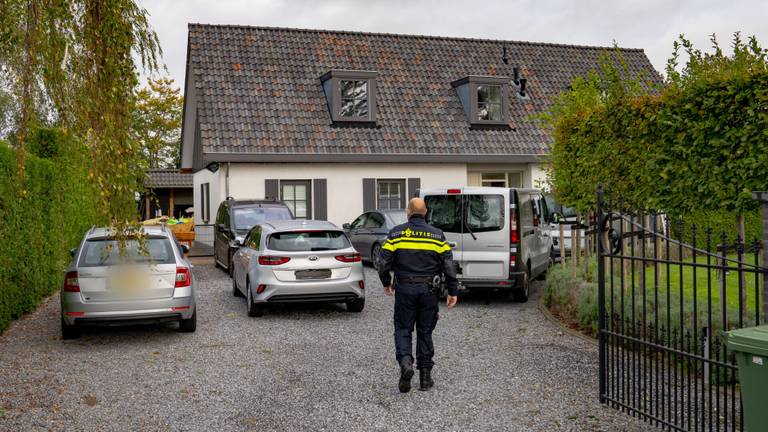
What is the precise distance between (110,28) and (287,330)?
5.69 meters

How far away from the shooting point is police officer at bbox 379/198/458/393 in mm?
7570

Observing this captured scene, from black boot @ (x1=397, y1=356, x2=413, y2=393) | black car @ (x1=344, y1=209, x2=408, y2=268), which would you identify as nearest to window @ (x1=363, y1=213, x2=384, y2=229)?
black car @ (x1=344, y1=209, x2=408, y2=268)

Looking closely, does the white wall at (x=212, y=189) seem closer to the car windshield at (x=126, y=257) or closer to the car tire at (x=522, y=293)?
the car tire at (x=522, y=293)

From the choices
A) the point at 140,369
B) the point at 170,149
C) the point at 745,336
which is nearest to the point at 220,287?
the point at 140,369

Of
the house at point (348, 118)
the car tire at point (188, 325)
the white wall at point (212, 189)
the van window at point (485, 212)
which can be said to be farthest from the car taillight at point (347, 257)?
the white wall at point (212, 189)

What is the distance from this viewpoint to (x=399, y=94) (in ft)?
82.0

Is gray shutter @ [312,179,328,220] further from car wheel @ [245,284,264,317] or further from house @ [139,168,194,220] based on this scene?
house @ [139,168,194,220]

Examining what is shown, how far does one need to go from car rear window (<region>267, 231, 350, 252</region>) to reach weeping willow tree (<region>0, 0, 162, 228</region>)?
5.40 m

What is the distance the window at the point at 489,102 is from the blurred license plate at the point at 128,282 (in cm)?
1719

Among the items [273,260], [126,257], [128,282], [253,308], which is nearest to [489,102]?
[273,260]

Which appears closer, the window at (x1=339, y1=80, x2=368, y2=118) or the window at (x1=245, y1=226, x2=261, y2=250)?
the window at (x1=245, y1=226, x2=261, y2=250)

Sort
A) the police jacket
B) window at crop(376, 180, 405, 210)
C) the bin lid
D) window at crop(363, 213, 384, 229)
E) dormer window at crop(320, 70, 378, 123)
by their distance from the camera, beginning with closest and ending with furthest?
the bin lid, the police jacket, window at crop(363, 213, 384, 229), dormer window at crop(320, 70, 378, 123), window at crop(376, 180, 405, 210)

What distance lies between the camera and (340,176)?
75.6 ft

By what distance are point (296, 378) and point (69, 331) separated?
Result: 3950 mm
